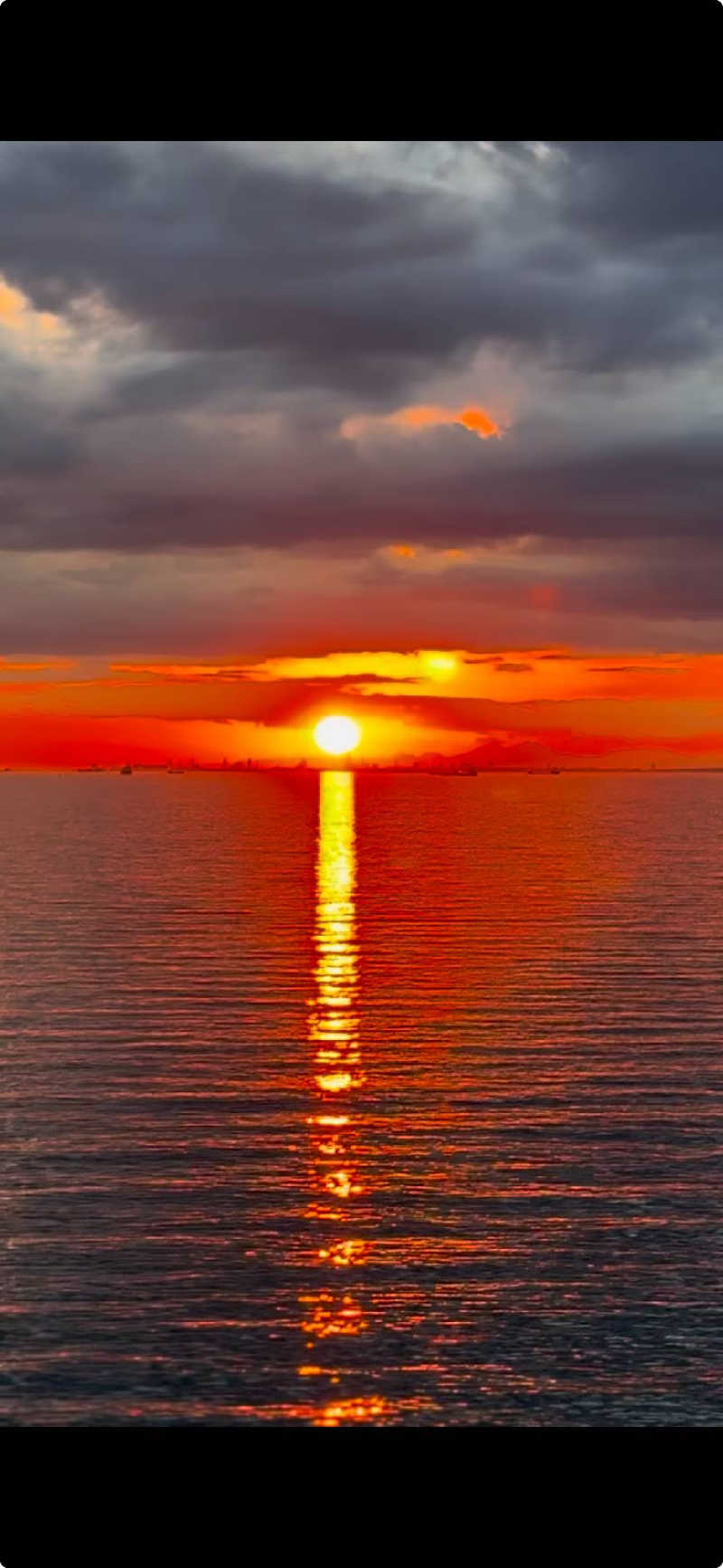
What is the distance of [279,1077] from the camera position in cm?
7275

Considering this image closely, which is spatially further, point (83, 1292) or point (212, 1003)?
point (212, 1003)

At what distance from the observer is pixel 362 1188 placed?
178ft

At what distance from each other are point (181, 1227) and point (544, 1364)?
1523cm

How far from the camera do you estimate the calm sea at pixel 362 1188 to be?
3753cm

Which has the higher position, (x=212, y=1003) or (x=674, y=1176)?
(x=212, y=1003)

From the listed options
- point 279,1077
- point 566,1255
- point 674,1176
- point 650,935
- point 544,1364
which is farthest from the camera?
point 650,935

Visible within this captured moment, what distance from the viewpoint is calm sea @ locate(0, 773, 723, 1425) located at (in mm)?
37531
